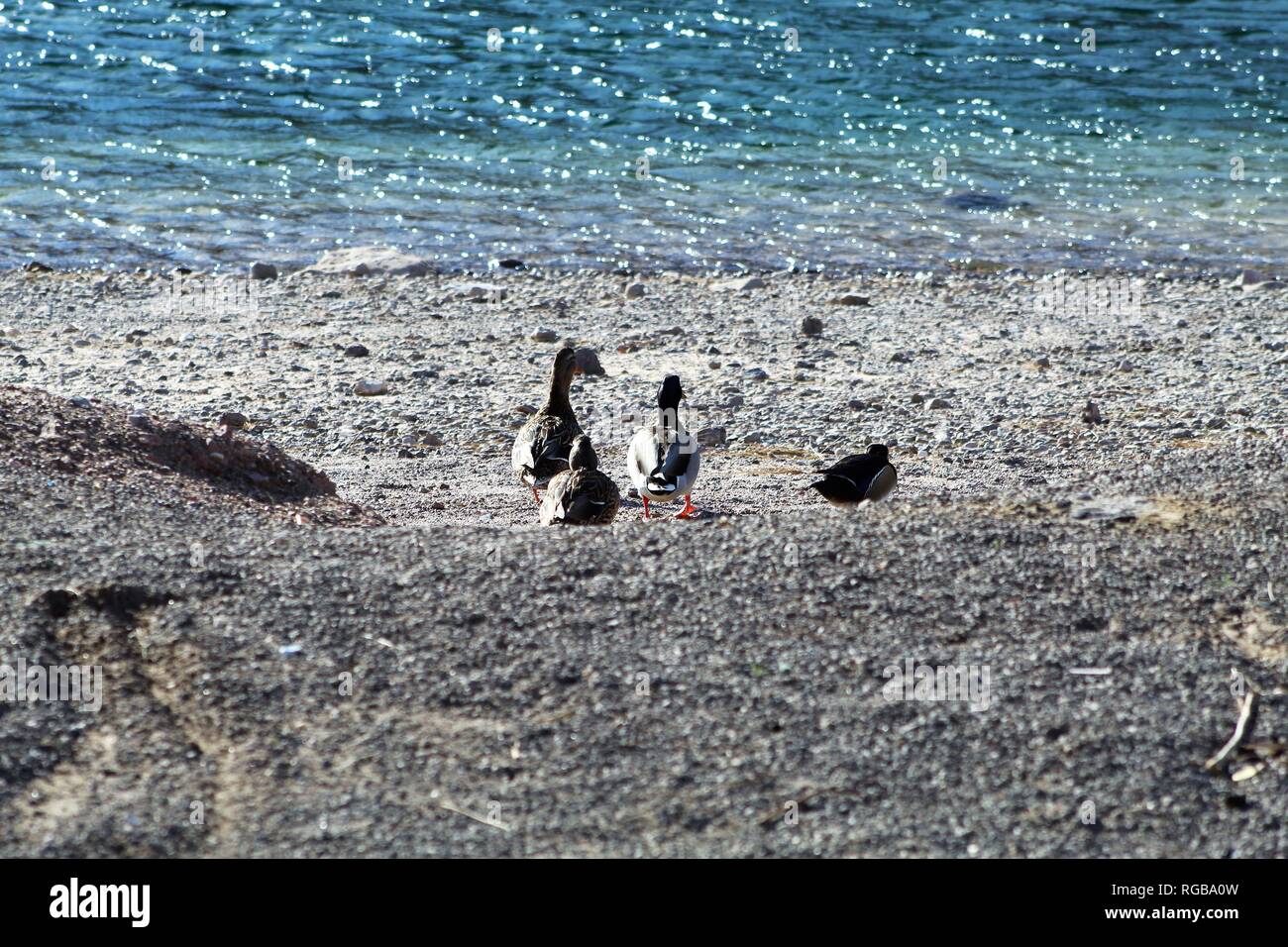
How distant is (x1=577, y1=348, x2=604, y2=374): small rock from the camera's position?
11797mm

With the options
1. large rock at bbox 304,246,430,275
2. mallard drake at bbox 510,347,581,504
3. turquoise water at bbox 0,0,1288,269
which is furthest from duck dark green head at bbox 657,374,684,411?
turquoise water at bbox 0,0,1288,269

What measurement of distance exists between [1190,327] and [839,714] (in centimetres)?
946

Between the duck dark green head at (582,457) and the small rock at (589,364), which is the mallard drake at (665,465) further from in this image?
the small rock at (589,364)

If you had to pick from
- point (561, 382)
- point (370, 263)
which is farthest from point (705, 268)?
point (561, 382)

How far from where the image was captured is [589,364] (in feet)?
38.7

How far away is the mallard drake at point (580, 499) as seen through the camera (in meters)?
8.18

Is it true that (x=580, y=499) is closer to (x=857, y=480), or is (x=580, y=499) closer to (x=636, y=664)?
(x=857, y=480)

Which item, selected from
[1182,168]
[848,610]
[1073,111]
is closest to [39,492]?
[848,610]

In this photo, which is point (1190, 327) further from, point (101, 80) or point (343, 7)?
point (343, 7)

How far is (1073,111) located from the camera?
23156 millimetres

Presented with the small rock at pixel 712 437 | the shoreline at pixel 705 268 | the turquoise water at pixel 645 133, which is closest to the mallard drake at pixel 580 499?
the small rock at pixel 712 437

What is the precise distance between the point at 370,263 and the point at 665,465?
7069mm

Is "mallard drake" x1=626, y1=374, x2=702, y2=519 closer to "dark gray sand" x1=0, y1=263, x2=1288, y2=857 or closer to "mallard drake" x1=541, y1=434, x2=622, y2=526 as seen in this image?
"mallard drake" x1=541, y1=434, x2=622, y2=526

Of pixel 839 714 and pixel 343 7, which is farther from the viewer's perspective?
pixel 343 7
